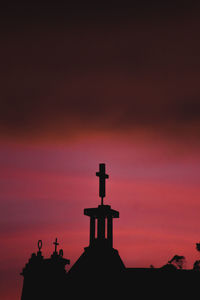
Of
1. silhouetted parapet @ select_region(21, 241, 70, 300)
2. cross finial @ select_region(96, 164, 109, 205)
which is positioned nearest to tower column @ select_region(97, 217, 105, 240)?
cross finial @ select_region(96, 164, 109, 205)

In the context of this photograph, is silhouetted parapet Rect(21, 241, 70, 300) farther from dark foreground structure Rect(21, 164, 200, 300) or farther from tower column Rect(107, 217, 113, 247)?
tower column Rect(107, 217, 113, 247)

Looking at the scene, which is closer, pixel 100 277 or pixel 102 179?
pixel 100 277

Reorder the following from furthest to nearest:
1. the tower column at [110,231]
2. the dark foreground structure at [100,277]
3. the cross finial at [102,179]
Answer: the cross finial at [102,179] < the tower column at [110,231] < the dark foreground structure at [100,277]

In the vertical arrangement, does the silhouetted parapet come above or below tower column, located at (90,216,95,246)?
below

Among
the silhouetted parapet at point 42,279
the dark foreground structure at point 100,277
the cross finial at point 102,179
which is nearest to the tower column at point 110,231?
the dark foreground structure at point 100,277

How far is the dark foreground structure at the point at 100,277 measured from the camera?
80.1 feet

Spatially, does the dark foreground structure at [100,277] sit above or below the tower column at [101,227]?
below

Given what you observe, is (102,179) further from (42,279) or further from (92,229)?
(42,279)

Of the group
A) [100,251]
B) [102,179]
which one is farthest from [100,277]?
[102,179]

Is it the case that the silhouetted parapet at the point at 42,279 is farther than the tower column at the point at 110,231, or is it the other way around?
the tower column at the point at 110,231

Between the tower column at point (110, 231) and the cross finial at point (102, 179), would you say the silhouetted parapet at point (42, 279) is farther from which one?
the cross finial at point (102, 179)

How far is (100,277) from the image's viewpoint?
24.3 meters

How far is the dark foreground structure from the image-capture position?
2442 centimetres

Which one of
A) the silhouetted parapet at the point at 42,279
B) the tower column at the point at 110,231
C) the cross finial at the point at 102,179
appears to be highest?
the cross finial at the point at 102,179
